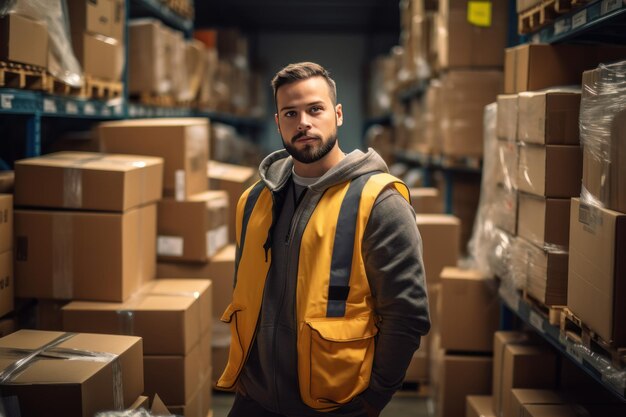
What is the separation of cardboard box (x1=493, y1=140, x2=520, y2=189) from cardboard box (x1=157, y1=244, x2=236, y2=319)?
183 centimetres

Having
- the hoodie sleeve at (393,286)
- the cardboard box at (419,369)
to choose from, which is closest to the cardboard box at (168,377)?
the hoodie sleeve at (393,286)

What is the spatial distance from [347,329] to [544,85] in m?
1.73

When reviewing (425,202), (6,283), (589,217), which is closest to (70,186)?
(6,283)

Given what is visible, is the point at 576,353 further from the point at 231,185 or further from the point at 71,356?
the point at 231,185

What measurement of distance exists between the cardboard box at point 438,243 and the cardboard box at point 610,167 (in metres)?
2.40

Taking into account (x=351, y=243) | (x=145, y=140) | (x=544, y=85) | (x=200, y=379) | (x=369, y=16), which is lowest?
(x=200, y=379)

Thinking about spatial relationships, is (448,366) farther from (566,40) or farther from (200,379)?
(566,40)

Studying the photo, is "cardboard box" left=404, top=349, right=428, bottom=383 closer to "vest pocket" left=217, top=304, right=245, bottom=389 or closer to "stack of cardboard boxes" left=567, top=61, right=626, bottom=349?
"stack of cardboard boxes" left=567, top=61, right=626, bottom=349

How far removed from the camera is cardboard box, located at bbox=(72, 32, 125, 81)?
4293 mm

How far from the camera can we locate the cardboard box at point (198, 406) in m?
3.59

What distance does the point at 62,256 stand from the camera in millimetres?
3484

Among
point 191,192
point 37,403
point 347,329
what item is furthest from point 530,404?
point 191,192

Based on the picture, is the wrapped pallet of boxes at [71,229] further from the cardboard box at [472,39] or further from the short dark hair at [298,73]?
the cardboard box at [472,39]

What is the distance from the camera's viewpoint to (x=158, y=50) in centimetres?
572
